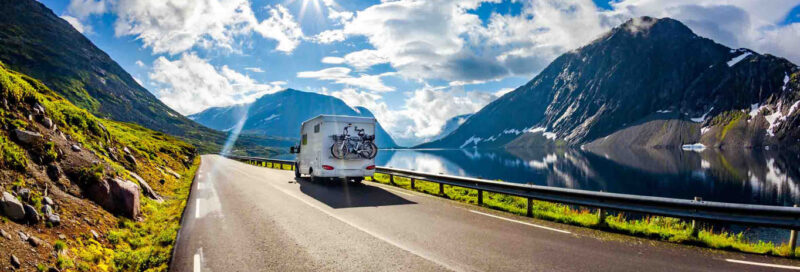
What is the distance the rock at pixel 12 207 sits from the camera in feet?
20.3

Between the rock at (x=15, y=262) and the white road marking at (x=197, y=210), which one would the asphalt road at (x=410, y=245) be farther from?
the rock at (x=15, y=262)

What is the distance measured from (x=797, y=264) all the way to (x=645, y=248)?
225 centimetres

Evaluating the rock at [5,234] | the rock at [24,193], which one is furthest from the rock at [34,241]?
the rock at [24,193]

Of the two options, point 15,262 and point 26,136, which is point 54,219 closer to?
point 15,262

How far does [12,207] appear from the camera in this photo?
627 cm

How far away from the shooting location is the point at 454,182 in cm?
1605

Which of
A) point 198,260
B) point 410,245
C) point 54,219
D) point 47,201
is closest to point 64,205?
point 47,201

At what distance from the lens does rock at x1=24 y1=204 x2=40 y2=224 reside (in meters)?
6.52

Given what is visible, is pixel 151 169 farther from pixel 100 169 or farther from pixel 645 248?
pixel 645 248

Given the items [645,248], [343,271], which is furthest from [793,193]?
[343,271]

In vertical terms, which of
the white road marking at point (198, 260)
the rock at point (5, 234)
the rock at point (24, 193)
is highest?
the rock at point (24, 193)

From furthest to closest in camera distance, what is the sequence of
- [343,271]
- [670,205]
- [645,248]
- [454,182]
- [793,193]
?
[793,193], [454,182], [670,205], [645,248], [343,271]

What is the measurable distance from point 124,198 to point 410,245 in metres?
8.61

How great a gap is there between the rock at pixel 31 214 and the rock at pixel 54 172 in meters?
2.26
